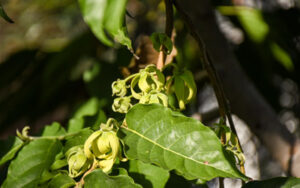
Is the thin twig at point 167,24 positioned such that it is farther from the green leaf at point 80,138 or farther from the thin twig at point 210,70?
the green leaf at point 80,138

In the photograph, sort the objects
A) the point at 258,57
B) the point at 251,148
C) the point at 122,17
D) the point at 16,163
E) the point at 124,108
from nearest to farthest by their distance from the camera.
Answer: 1. the point at 122,17
2. the point at 124,108
3. the point at 16,163
4. the point at 258,57
5. the point at 251,148

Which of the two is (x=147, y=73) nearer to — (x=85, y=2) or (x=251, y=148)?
(x=85, y=2)

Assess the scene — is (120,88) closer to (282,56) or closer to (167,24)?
(167,24)

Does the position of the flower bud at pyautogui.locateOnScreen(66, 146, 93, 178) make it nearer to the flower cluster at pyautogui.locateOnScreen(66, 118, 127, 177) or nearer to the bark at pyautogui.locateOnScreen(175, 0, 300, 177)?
the flower cluster at pyautogui.locateOnScreen(66, 118, 127, 177)

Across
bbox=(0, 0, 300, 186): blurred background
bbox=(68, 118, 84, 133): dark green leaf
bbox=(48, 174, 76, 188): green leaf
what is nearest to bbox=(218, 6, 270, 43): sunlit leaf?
bbox=(0, 0, 300, 186): blurred background

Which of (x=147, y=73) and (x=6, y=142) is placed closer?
(x=147, y=73)

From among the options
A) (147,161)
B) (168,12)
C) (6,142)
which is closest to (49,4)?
(6,142)
